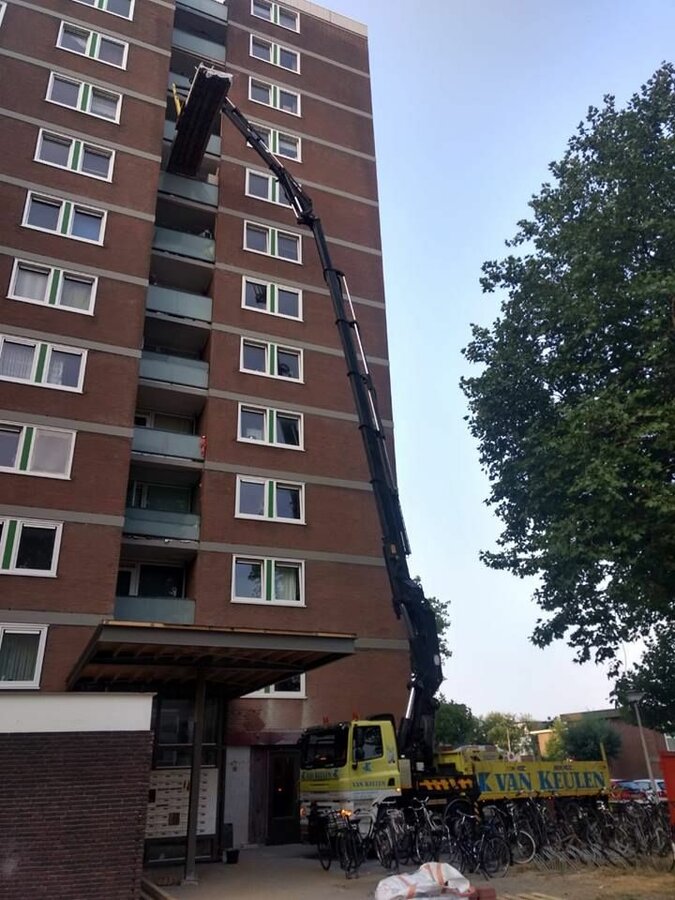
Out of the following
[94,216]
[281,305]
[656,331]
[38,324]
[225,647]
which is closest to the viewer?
[225,647]

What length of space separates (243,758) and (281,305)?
50.5 feet

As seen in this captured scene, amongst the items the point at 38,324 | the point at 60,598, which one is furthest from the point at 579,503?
the point at 38,324

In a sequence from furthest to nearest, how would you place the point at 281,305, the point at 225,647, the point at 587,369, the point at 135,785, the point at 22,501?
the point at 281,305 < the point at 22,501 < the point at 587,369 < the point at 225,647 < the point at 135,785

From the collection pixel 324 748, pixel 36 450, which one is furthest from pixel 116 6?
pixel 324 748

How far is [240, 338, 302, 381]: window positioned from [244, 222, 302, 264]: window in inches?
162

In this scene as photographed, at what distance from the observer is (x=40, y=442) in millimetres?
19469

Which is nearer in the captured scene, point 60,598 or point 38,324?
point 60,598

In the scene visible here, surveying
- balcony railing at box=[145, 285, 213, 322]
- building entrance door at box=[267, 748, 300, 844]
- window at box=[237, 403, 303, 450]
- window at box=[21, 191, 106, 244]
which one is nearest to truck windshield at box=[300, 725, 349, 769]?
building entrance door at box=[267, 748, 300, 844]

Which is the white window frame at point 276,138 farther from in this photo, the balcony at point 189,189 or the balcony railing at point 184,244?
the balcony railing at point 184,244

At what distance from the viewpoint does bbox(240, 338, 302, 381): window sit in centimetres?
2442

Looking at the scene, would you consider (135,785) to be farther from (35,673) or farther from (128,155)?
(128,155)

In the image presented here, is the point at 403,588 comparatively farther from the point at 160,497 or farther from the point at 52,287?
the point at 52,287

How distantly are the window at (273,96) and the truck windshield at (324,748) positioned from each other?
2562 cm

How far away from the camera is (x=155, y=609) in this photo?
63.5 ft
